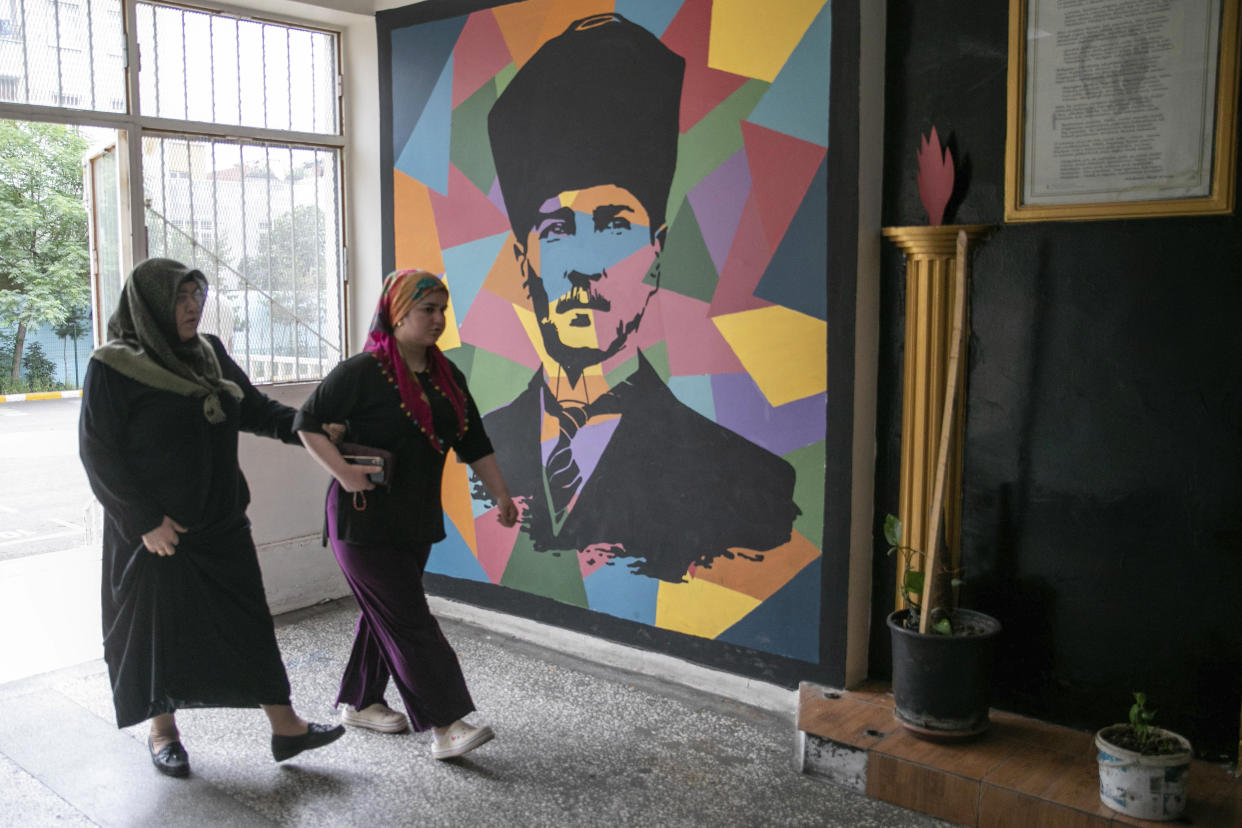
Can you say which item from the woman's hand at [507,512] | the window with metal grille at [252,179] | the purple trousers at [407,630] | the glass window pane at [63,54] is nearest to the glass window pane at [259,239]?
the window with metal grille at [252,179]

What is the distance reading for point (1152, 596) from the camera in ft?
9.18

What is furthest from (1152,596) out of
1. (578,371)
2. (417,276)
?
(417,276)

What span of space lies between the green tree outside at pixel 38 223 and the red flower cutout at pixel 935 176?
11.6 metres

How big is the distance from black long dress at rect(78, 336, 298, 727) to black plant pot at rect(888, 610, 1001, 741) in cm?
189

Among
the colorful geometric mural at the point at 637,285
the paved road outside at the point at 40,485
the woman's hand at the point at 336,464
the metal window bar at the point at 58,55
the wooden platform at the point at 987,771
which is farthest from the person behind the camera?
the paved road outside at the point at 40,485

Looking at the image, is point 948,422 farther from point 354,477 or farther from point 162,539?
point 162,539

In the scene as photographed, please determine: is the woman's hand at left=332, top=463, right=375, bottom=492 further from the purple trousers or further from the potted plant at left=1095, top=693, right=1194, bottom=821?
the potted plant at left=1095, top=693, right=1194, bottom=821

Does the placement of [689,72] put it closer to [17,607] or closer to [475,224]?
[475,224]

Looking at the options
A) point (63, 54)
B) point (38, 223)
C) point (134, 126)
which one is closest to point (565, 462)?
point (134, 126)

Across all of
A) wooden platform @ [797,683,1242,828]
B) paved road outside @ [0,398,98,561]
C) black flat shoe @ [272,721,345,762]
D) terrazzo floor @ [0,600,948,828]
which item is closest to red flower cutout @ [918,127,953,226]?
wooden platform @ [797,683,1242,828]

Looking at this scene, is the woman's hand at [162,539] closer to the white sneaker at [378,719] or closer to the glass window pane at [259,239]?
the white sneaker at [378,719]

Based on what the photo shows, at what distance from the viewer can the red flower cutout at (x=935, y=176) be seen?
297cm

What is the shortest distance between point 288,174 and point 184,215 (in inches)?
21.2

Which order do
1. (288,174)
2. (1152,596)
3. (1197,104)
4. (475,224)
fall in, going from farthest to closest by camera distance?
(288,174), (475,224), (1152,596), (1197,104)
